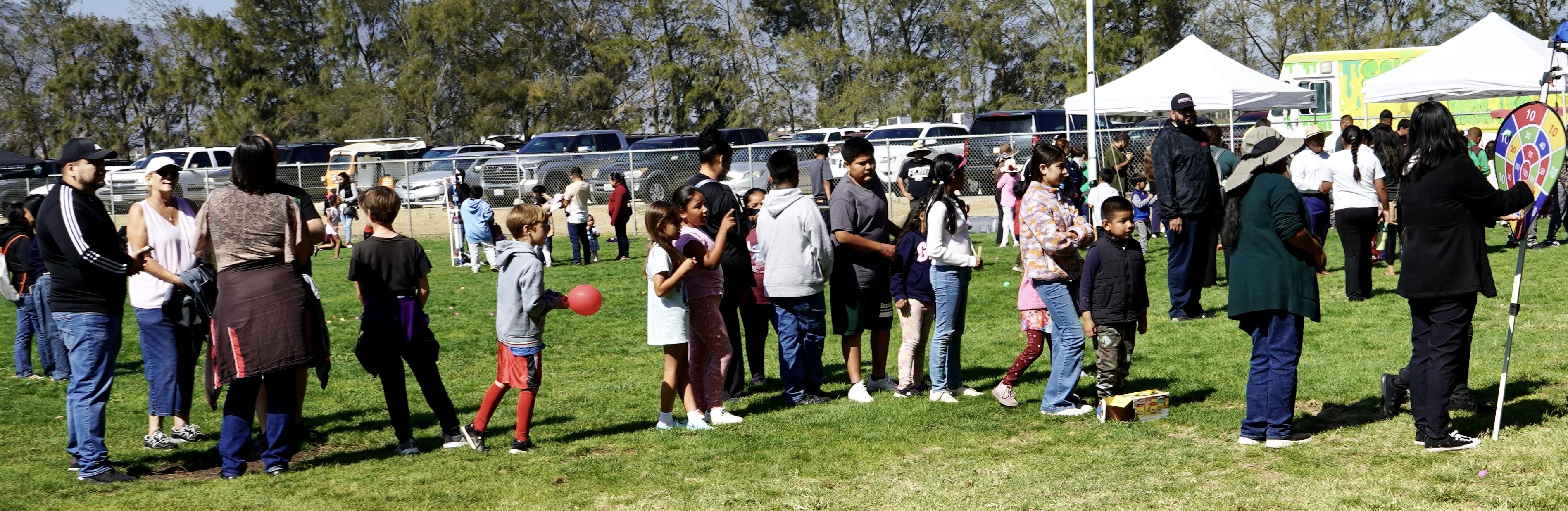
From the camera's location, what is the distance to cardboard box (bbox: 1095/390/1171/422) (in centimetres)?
679

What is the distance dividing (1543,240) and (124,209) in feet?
94.6

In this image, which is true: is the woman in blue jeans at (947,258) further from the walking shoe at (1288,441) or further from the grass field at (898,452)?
the walking shoe at (1288,441)

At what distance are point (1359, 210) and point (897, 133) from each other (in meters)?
18.2

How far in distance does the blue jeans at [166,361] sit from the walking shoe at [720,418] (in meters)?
2.78

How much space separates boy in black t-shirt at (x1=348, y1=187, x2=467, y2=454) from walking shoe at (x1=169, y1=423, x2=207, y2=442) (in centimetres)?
144

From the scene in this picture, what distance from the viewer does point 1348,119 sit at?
15469 millimetres

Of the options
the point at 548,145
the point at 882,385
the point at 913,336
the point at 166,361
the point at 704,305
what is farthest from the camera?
the point at 548,145

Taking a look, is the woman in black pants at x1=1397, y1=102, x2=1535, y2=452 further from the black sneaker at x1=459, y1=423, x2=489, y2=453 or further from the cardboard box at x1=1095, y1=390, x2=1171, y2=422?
the black sneaker at x1=459, y1=423, x2=489, y2=453

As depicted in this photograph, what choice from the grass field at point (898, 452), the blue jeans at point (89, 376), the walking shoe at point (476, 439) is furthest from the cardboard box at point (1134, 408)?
the blue jeans at point (89, 376)

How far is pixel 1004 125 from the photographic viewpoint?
2630cm

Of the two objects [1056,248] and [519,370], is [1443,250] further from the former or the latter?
[519,370]

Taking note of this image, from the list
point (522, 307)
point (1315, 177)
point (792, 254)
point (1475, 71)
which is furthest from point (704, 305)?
point (1475, 71)

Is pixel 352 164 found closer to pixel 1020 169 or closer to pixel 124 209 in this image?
pixel 124 209

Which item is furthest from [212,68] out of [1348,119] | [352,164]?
[1348,119]
